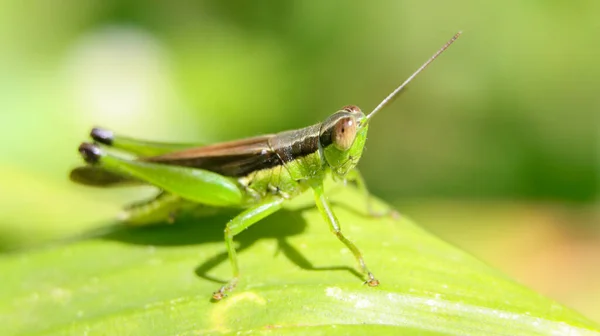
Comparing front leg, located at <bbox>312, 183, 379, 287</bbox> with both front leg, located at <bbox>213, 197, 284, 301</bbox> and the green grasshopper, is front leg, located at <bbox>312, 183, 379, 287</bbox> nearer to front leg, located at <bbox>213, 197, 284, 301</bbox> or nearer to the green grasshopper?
the green grasshopper

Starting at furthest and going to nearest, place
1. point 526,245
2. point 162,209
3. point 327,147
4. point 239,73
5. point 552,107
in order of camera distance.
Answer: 1. point 239,73
2. point 552,107
3. point 526,245
4. point 162,209
5. point 327,147

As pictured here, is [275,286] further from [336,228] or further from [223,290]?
[336,228]

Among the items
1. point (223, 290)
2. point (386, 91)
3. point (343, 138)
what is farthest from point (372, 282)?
point (386, 91)

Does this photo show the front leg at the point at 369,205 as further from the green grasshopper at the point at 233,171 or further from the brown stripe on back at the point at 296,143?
the brown stripe on back at the point at 296,143

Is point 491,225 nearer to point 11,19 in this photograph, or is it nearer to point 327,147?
point 327,147

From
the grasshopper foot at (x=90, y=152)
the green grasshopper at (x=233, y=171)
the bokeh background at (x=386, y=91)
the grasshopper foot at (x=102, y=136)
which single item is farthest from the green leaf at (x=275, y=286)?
the bokeh background at (x=386, y=91)

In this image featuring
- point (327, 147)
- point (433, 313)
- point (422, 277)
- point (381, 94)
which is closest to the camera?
point (433, 313)

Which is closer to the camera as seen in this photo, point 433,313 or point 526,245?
point 433,313

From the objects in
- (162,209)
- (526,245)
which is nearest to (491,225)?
(526,245)
